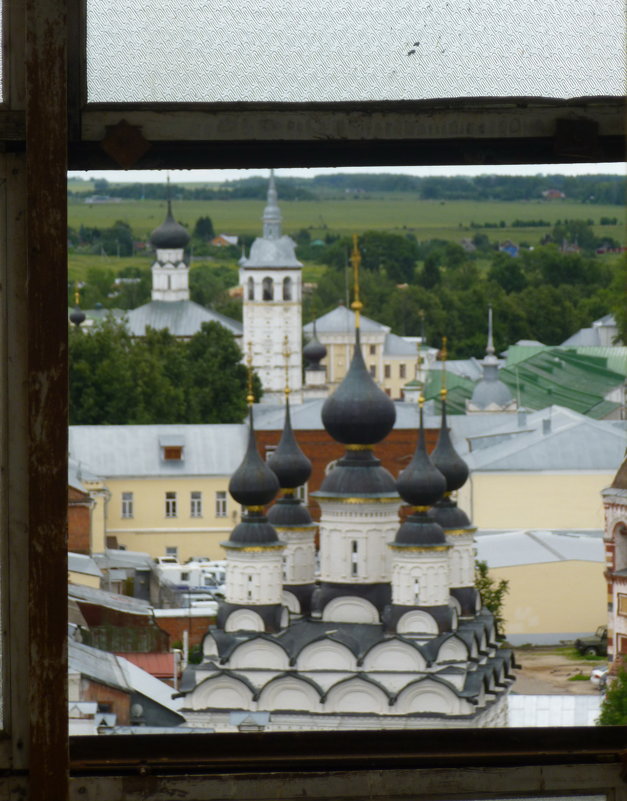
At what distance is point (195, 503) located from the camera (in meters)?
36.0

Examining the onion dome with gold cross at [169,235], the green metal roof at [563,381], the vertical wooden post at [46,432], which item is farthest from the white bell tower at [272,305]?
the vertical wooden post at [46,432]

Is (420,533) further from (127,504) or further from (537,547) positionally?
(127,504)

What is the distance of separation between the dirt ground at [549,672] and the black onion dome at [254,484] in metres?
3.63

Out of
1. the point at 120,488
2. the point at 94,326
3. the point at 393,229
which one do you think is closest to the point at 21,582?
the point at 120,488

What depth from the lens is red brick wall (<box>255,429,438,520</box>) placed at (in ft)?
106

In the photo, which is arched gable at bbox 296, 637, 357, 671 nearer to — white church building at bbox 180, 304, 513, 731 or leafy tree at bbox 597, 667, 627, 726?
white church building at bbox 180, 304, 513, 731

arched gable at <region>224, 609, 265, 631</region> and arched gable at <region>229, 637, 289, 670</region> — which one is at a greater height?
arched gable at <region>224, 609, 265, 631</region>

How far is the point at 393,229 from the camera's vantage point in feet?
225

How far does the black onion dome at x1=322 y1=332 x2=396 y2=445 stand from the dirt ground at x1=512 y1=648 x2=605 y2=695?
3.29 metres

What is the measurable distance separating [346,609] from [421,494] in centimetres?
124

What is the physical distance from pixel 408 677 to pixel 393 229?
50.3 m

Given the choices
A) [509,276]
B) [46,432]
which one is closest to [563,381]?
[509,276]

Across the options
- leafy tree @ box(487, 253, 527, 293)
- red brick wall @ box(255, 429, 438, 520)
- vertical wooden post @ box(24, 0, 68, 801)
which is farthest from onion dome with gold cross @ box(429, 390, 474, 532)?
leafy tree @ box(487, 253, 527, 293)

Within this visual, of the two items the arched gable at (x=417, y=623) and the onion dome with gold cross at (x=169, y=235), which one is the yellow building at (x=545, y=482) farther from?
the onion dome with gold cross at (x=169, y=235)
